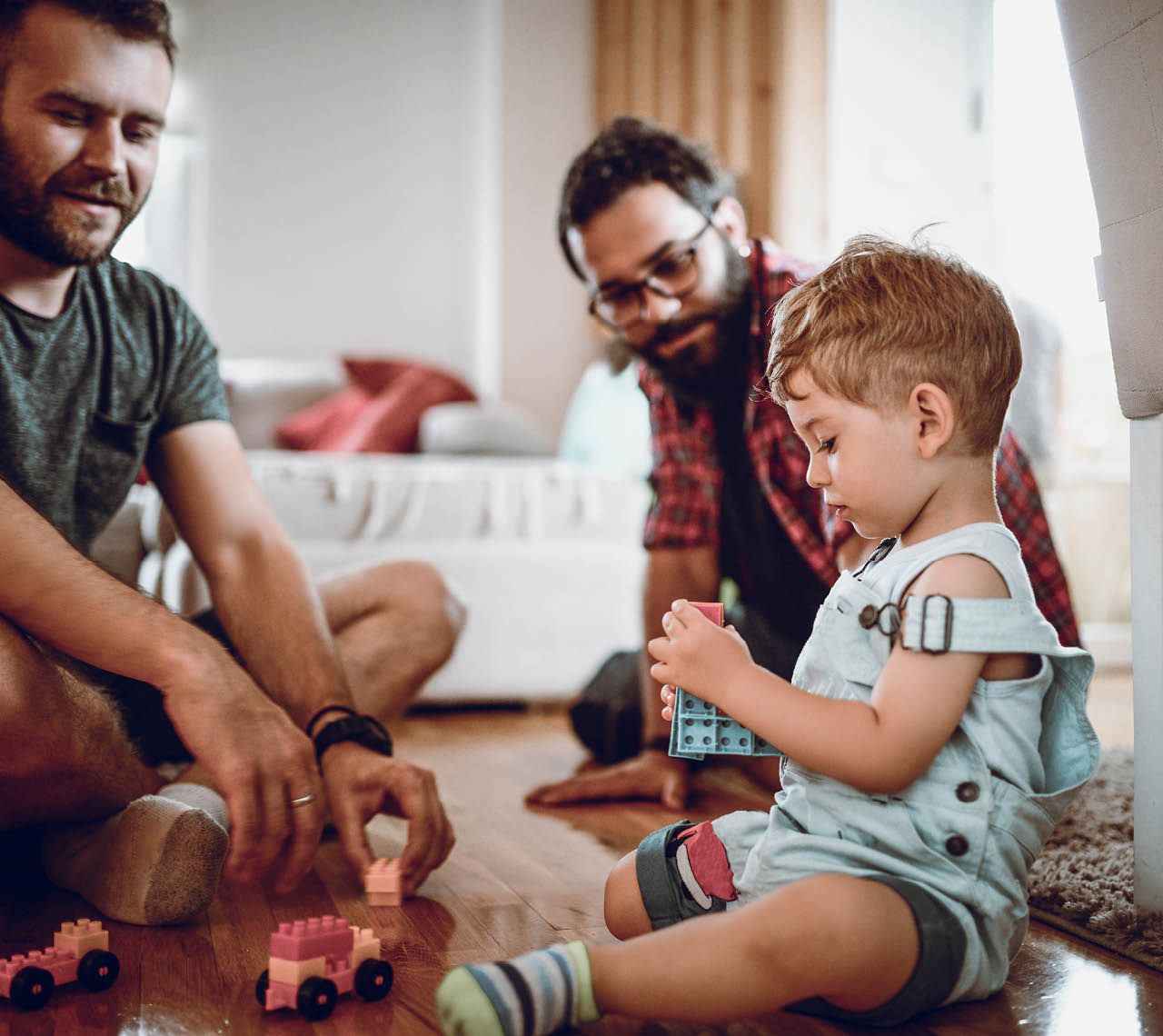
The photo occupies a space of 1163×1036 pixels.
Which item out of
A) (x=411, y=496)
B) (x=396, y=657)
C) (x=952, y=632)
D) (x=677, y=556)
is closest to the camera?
(x=952, y=632)

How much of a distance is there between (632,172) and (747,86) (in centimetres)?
201

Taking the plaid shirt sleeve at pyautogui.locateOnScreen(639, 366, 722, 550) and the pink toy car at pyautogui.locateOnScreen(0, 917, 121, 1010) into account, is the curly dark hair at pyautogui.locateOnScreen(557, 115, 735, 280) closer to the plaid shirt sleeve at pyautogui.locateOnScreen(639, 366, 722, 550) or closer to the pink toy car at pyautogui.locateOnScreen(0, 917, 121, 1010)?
the plaid shirt sleeve at pyautogui.locateOnScreen(639, 366, 722, 550)

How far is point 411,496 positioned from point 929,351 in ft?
5.59

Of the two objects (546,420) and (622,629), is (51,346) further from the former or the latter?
(546,420)

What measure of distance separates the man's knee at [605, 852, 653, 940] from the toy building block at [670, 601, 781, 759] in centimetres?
16

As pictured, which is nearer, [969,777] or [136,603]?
[969,777]

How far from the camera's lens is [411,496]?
243 cm

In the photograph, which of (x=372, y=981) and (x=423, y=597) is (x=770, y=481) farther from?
(x=372, y=981)

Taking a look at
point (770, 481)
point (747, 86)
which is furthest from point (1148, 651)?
point (747, 86)

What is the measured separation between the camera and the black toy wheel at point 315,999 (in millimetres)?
818

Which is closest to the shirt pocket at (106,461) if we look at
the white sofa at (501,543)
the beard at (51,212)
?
the beard at (51,212)

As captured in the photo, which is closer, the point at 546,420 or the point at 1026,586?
the point at 1026,586

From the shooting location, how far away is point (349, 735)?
1138mm

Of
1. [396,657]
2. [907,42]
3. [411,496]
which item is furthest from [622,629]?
[907,42]
